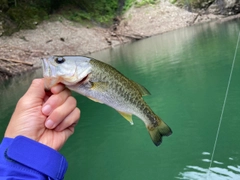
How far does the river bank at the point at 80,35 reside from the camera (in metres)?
28.9

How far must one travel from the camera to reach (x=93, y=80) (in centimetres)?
236

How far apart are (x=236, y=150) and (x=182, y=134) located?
5.49ft

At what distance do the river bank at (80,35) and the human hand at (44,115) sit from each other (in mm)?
23676

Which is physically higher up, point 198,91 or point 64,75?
point 198,91

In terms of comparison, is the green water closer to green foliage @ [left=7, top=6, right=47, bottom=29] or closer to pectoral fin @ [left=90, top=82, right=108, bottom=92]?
pectoral fin @ [left=90, top=82, right=108, bottom=92]

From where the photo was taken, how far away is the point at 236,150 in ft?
22.9

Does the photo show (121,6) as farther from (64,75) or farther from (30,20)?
(64,75)

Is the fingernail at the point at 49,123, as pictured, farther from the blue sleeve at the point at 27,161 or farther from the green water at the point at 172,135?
A: the green water at the point at 172,135

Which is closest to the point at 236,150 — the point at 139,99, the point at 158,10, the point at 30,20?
the point at 139,99

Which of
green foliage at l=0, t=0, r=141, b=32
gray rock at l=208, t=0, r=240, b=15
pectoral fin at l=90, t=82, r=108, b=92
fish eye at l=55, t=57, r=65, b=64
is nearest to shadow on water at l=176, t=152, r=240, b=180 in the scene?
pectoral fin at l=90, t=82, r=108, b=92

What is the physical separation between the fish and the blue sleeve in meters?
0.50

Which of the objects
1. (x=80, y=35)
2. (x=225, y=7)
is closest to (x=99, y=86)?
(x=80, y=35)

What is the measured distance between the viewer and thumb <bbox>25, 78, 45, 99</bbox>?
7.78 ft

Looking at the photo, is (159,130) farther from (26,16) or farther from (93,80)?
(26,16)
